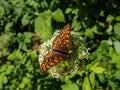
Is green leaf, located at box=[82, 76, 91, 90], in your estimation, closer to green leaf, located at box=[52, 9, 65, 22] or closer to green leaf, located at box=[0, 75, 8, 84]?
green leaf, located at box=[52, 9, 65, 22]

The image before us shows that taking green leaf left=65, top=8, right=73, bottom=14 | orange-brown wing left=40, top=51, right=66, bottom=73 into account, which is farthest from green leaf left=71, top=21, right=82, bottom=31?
orange-brown wing left=40, top=51, right=66, bottom=73

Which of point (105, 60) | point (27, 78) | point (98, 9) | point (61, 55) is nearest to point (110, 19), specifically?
point (98, 9)

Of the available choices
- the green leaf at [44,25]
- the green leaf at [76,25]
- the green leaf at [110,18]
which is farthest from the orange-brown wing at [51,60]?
the green leaf at [110,18]

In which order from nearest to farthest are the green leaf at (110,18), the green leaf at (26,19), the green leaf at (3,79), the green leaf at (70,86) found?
the green leaf at (70,86), the green leaf at (3,79), the green leaf at (110,18), the green leaf at (26,19)

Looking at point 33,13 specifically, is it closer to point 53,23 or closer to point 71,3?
point 53,23

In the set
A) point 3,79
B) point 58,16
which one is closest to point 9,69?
point 3,79

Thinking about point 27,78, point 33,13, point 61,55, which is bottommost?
point 27,78

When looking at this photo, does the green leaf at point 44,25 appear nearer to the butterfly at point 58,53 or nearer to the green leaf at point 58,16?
the green leaf at point 58,16
